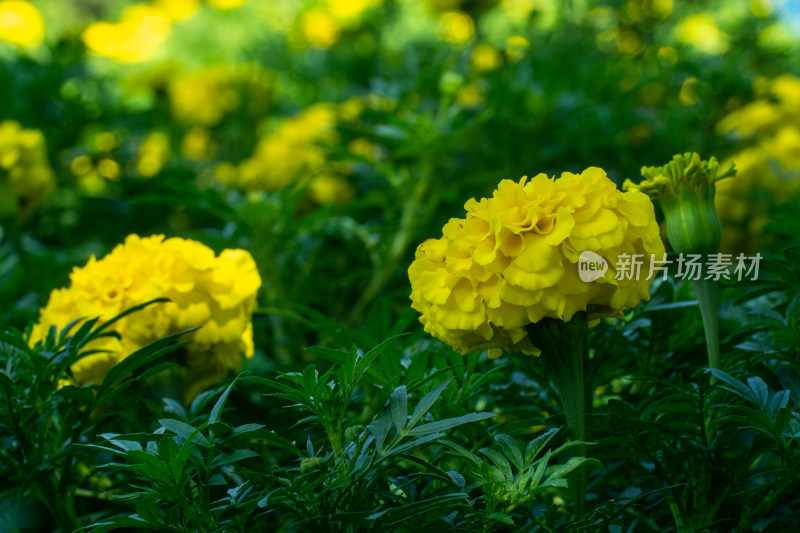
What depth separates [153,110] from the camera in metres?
2.59

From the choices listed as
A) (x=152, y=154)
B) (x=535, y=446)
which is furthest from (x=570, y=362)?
(x=152, y=154)

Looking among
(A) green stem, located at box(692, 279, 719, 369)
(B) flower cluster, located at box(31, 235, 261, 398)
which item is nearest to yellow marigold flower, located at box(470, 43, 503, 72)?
(B) flower cluster, located at box(31, 235, 261, 398)

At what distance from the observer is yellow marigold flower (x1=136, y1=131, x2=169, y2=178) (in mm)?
2480

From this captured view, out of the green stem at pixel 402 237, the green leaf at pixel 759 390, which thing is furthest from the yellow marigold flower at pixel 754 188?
the green leaf at pixel 759 390

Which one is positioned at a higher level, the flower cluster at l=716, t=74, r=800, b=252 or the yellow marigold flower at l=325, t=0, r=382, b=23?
the yellow marigold flower at l=325, t=0, r=382, b=23

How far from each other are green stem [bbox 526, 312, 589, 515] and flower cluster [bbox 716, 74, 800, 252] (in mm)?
1049

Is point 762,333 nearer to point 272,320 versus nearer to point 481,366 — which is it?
point 481,366

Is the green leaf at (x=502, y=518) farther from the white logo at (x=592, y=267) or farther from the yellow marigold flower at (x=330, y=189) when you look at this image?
the yellow marigold flower at (x=330, y=189)

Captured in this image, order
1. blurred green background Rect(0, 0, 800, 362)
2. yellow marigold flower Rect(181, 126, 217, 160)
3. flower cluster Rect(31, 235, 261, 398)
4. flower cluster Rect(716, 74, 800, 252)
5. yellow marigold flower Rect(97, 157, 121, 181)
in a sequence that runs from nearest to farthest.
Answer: flower cluster Rect(31, 235, 261, 398), blurred green background Rect(0, 0, 800, 362), flower cluster Rect(716, 74, 800, 252), yellow marigold flower Rect(97, 157, 121, 181), yellow marigold flower Rect(181, 126, 217, 160)

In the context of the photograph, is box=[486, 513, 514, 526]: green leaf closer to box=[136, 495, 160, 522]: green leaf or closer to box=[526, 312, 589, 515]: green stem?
box=[526, 312, 589, 515]: green stem

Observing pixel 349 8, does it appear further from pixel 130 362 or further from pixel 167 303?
pixel 130 362

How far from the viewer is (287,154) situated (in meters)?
2.19

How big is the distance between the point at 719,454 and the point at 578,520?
7.8 inches

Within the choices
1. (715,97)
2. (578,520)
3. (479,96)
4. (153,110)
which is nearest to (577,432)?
(578,520)
